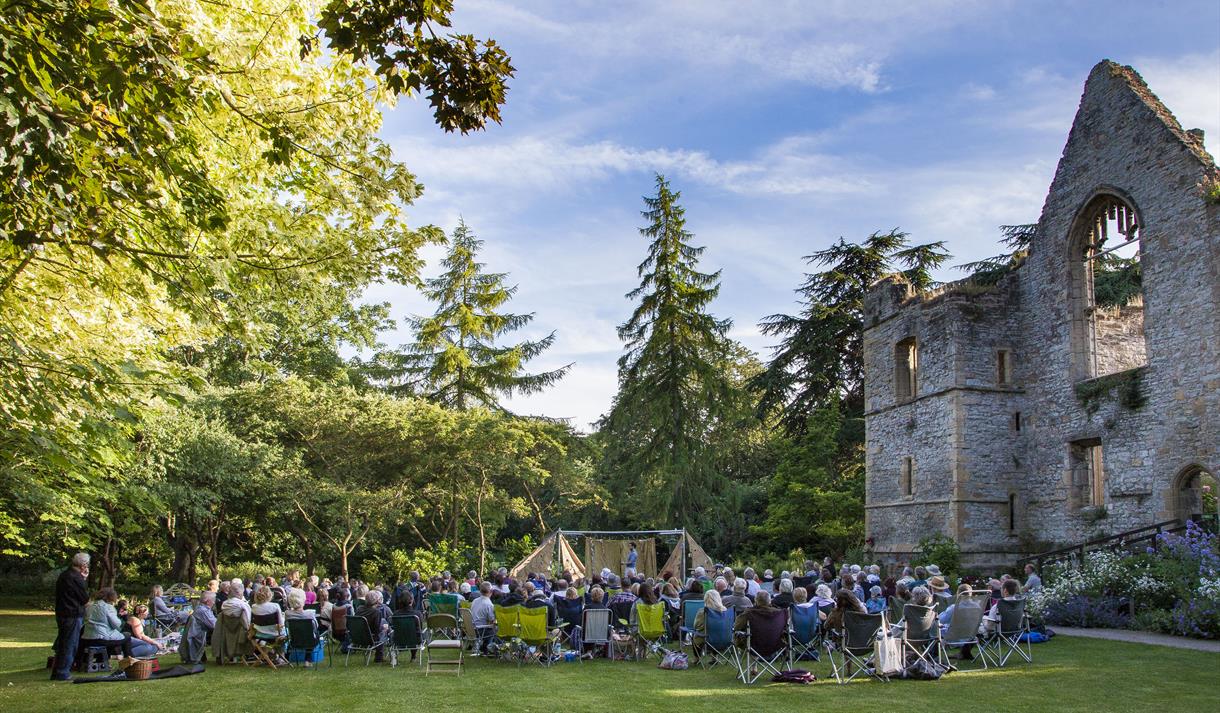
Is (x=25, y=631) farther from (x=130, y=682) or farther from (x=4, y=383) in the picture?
(x=4, y=383)

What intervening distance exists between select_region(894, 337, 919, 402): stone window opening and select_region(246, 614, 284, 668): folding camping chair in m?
18.1

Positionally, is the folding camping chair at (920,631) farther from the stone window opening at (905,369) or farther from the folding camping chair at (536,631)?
the stone window opening at (905,369)

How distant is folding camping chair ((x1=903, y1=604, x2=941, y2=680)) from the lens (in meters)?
9.95

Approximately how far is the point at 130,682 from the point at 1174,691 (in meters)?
10.7

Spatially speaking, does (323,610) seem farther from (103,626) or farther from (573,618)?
(573,618)

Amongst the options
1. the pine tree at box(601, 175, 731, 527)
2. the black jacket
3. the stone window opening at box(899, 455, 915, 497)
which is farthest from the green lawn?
the pine tree at box(601, 175, 731, 527)

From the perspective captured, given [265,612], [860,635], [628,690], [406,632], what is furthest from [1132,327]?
[265,612]

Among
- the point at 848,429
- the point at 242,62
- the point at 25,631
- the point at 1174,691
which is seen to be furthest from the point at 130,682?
the point at 848,429

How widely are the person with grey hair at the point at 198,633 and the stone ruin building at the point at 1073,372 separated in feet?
54.6

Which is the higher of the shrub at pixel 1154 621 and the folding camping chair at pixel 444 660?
the shrub at pixel 1154 621

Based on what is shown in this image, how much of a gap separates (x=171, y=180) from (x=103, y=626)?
641 centimetres

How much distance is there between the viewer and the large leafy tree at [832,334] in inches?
1324

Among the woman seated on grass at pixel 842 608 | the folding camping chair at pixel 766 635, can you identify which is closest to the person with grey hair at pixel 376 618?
the folding camping chair at pixel 766 635

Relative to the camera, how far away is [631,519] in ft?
108
